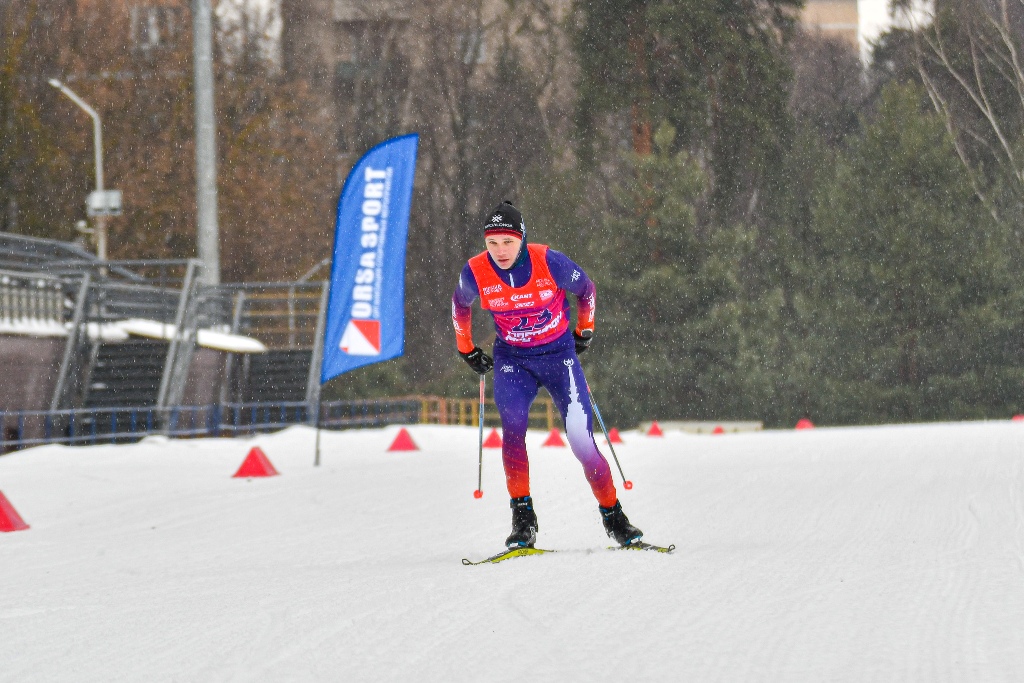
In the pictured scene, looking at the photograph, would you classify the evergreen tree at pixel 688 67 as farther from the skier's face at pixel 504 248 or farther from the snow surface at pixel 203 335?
the skier's face at pixel 504 248

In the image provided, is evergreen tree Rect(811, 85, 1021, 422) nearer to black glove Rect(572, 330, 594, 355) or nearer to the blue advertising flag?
the blue advertising flag

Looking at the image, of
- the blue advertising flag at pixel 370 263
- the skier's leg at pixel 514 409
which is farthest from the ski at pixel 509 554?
the blue advertising flag at pixel 370 263

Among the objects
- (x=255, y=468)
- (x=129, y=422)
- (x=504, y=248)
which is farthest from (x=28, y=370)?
(x=504, y=248)

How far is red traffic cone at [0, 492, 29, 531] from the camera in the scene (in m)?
9.72

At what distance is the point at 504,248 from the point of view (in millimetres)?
6945

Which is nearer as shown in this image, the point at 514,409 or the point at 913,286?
the point at 514,409

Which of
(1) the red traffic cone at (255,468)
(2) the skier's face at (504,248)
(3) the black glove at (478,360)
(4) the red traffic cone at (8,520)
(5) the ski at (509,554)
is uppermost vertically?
(2) the skier's face at (504,248)

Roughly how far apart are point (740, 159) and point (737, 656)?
3666cm

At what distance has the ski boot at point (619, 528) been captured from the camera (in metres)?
7.19

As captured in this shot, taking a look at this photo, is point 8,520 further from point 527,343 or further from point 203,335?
point 203,335

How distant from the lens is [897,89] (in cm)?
3691

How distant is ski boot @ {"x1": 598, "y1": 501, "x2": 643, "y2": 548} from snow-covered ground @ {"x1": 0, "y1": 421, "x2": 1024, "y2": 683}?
0.13 metres

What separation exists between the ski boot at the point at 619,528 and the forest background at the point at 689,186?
26984 mm

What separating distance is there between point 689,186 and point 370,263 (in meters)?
21.3
